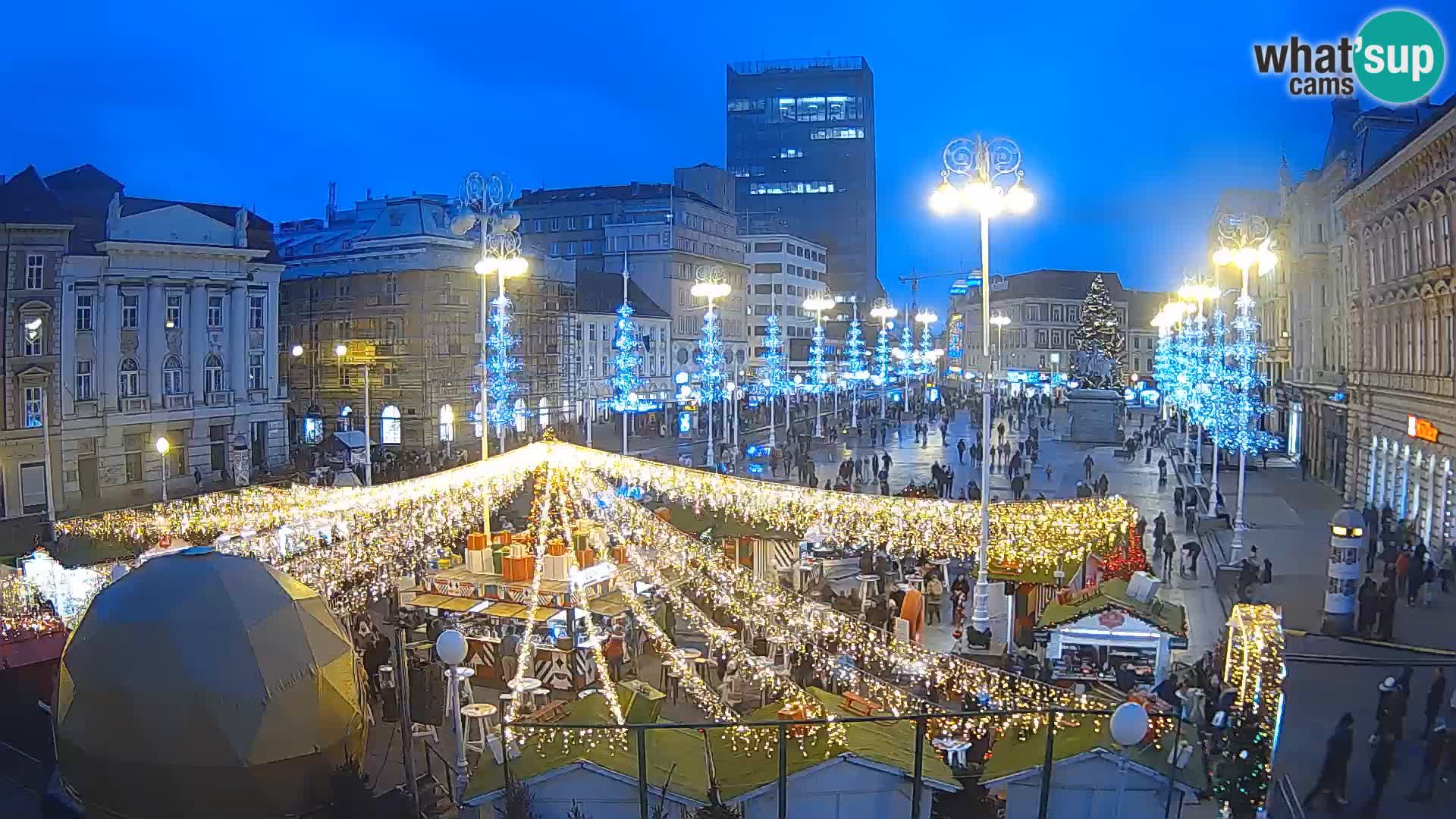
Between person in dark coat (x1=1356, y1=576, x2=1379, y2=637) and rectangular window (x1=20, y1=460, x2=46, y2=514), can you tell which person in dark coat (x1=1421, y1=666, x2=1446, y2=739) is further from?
rectangular window (x1=20, y1=460, x2=46, y2=514)

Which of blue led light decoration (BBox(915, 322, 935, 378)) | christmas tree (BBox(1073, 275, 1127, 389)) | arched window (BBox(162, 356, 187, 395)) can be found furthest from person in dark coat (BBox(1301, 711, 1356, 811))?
blue led light decoration (BBox(915, 322, 935, 378))

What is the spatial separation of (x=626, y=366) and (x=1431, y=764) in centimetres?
4593

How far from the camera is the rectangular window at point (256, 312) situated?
49.0 metres

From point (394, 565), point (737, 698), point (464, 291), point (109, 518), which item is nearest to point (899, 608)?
point (737, 698)

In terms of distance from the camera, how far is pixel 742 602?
17453 mm

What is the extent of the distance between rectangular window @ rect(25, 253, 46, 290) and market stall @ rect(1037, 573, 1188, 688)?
115 feet

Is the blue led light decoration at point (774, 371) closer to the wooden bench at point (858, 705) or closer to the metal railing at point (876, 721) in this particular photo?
the wooden bench at point (858, 705)

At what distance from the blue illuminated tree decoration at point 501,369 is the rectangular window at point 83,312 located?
1464 cm

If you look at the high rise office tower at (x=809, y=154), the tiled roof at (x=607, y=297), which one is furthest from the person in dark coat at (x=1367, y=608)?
the high rise office tower at (x=809, y=154)

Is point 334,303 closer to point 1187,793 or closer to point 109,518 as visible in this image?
point 109,518

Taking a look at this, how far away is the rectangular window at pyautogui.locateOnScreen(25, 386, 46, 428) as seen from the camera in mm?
38031

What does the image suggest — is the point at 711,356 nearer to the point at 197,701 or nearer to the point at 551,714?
the point at 551,714

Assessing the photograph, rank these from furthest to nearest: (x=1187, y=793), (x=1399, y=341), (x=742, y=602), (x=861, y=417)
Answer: (x=861, y=417)
(x=1399, y=341)
(x=742, y=602)
(x=1187, y=793)

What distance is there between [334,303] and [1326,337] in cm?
4570
